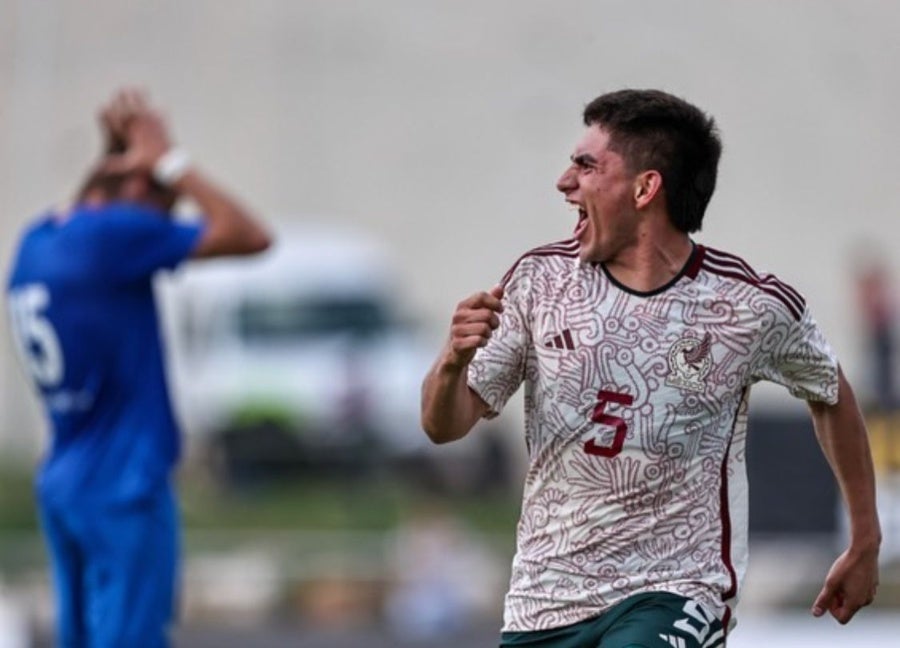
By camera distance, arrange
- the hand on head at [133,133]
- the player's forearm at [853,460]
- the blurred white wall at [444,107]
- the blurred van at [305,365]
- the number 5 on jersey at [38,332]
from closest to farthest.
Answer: the player's forearm at [853,460], the number 5 on jersey at [38,332], the hand on head at [133,133], the blurred van at [305,365], the blurred white wall at [444,107]

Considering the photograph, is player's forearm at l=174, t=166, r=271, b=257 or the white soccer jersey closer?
the white soccer jersey

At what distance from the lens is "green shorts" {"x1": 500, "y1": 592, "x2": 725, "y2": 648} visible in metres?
4.91

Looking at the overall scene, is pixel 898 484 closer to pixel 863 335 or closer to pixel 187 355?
pixel 863 335

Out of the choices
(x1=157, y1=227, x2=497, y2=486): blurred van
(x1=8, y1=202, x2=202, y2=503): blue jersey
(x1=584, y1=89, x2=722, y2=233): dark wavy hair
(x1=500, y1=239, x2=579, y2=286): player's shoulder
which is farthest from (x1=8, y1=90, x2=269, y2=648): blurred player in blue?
(x1=157, y1=227, x2=497, y2=486): blurred van

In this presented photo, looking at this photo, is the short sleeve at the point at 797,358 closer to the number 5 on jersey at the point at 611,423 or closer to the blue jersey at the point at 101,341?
the number 5 on jersey at the point at 611,423

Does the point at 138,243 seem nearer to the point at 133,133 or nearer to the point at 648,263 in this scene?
the point at 133,133

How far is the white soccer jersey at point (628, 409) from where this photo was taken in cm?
500

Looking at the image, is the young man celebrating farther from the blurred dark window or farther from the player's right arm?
the blurred dark window

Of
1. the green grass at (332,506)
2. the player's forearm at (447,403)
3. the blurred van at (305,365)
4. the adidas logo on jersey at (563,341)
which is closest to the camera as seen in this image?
the player's forearm at (447,403)

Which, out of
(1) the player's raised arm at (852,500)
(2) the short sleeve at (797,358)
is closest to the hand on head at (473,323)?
(2) the short sleeve at (797,358)

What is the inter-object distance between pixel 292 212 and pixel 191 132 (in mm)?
1680

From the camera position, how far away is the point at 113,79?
27094 millimetres

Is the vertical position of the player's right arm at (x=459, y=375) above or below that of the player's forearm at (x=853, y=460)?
above

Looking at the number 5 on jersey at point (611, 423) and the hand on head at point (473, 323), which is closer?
the hand on head at point (473, 323)
